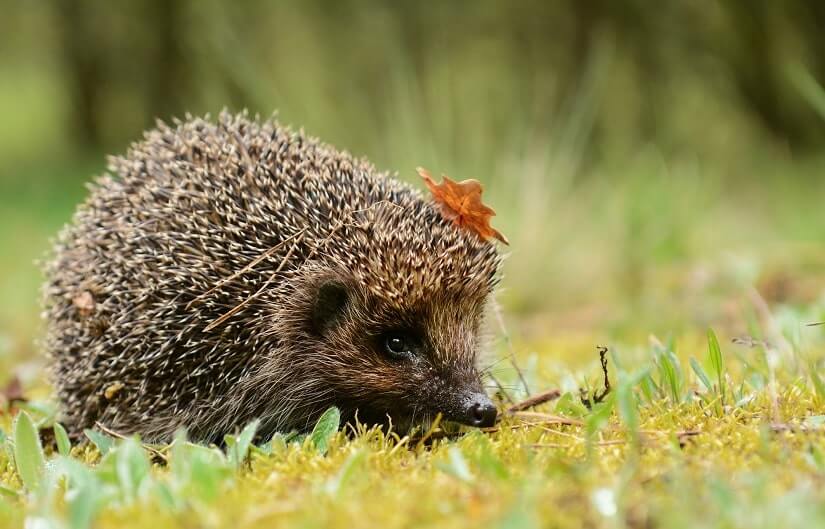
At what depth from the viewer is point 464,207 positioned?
4.80m

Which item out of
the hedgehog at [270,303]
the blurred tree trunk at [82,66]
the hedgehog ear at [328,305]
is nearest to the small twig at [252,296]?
the hedgehog at [270,303]

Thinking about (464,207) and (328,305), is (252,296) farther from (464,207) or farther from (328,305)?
(464,207)

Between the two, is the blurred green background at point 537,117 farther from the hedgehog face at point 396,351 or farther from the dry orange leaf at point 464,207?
the hedgehog face at point 396,351

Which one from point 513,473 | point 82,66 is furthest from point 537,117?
point 82,66

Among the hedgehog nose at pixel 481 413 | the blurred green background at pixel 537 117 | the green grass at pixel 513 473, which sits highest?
the blurred green background at pixel 537 117

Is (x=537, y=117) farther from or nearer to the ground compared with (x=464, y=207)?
farther from the ground

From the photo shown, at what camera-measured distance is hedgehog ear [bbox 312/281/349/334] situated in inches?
180

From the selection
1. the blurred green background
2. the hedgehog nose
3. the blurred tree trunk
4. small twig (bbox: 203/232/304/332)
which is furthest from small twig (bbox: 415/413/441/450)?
the blurred tree trunk

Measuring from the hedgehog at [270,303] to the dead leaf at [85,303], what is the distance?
0.01m

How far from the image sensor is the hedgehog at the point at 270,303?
445cm

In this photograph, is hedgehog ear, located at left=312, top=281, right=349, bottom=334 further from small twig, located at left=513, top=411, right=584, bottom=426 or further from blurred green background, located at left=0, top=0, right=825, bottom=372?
blurred green background, located at left=0, top=0, right=825, bottom=372

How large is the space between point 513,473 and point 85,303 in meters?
2.89

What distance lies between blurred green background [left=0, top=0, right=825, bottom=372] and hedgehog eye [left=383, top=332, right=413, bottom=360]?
2.04 meters

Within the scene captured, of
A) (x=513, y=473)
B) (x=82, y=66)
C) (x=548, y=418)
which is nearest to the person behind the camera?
(x=513, y=473)
